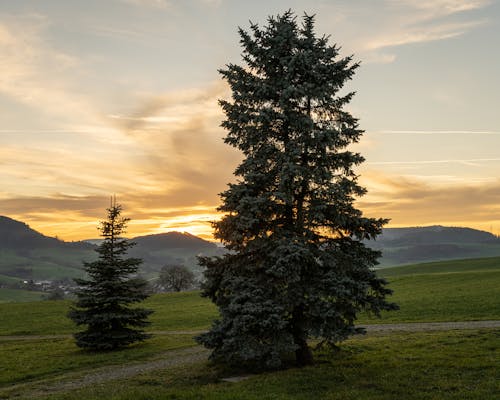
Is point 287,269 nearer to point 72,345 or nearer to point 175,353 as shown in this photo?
point 175,353

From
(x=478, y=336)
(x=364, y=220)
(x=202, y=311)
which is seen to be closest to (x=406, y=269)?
(x=202, y=311)

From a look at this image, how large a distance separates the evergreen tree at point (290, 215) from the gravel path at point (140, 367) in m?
5.15

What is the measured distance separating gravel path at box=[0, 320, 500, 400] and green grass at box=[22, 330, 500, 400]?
1.59 meters

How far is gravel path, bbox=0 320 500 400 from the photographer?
19925 mm

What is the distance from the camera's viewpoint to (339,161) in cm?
2028

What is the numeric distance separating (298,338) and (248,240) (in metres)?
4.94

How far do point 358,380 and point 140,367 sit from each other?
12463mm

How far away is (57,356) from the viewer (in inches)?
1174

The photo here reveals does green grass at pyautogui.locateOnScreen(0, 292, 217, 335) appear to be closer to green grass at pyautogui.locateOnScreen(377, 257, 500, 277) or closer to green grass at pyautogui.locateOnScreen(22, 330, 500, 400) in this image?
green grass at pyautogui.locateOnScreen(22, 330, 500, 400)

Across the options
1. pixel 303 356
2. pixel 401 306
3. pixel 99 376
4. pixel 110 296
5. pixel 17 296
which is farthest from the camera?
pixel 17 296

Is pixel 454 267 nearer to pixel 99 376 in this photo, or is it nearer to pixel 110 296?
pixel 110 296

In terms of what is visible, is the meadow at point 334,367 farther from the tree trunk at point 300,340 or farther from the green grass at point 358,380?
the tree trunk at point 300,340

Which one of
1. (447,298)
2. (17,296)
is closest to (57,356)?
(447,298)

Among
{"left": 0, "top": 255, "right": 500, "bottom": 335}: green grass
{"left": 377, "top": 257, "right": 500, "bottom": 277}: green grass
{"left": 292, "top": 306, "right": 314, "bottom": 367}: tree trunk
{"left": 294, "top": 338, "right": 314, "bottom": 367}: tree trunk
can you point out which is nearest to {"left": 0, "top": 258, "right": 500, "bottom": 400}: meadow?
{"left": 0, "top": 255, "right": 500, "bottom": 335}: green grass
